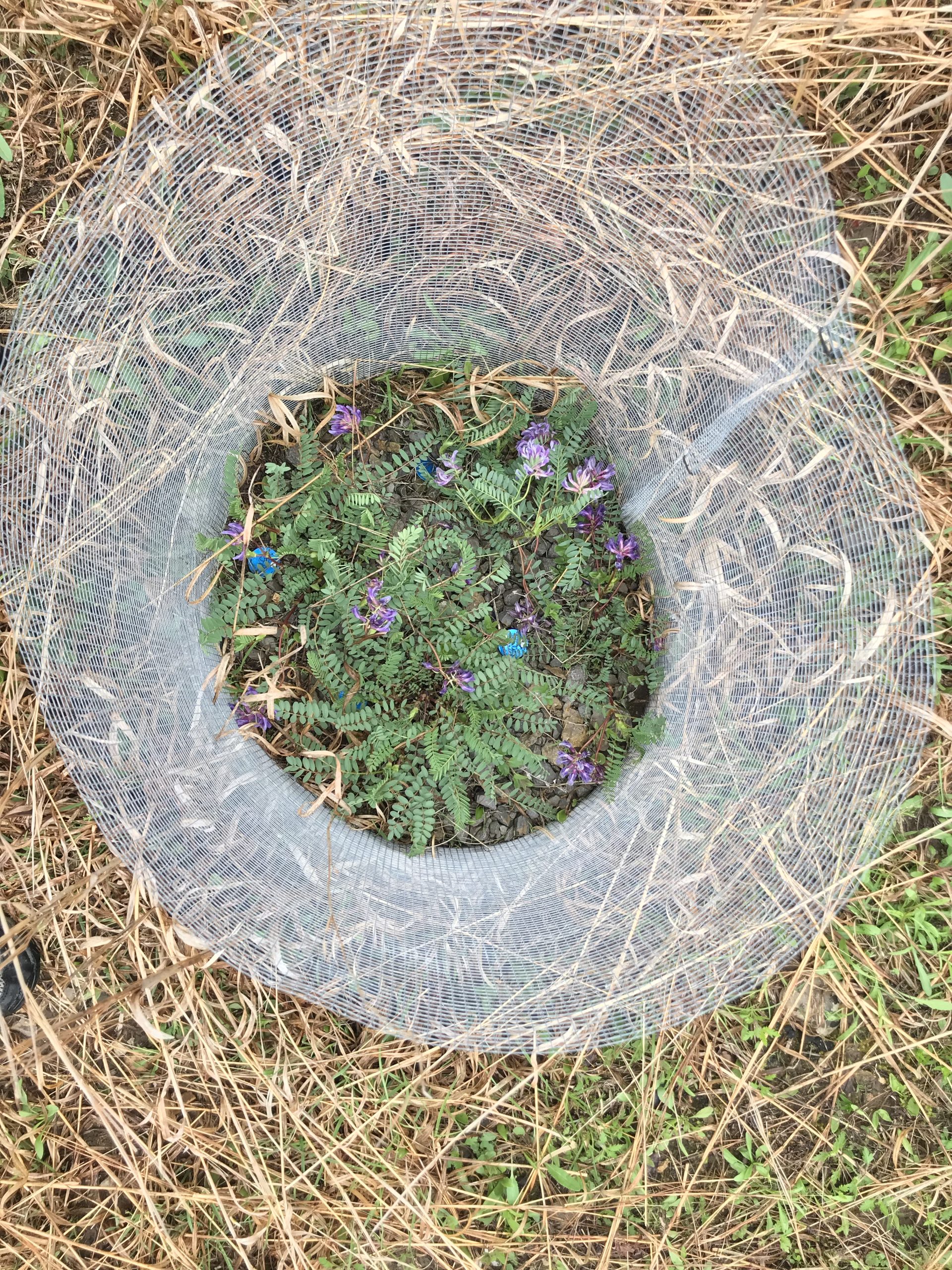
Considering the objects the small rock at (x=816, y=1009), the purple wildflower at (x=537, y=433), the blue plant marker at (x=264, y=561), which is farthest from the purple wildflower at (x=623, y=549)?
the small rock at (x=816, y=1009)

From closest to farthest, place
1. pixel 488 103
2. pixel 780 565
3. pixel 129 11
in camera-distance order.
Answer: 1. pixel 129 11
2. pixel 488 103
3. pixel 780 565

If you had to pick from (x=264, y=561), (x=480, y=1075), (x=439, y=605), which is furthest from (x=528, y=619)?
(x=480, y=1075)

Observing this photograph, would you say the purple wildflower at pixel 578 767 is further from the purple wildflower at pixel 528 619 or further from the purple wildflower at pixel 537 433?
the purple wildflower at pixel 537 433

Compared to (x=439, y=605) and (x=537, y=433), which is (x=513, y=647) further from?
(x=537, y=433)

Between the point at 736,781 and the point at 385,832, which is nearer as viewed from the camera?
the point at 736,781

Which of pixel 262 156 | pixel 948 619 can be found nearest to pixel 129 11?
pixel 262 156

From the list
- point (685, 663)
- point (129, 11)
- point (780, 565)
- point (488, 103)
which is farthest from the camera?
point (685, 663)

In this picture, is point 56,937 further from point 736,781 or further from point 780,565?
point 780,565

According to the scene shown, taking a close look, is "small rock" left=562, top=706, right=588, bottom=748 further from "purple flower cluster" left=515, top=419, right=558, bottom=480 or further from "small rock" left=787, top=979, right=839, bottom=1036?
"small rock" left=787, top=979, right=839, bottom=1036
